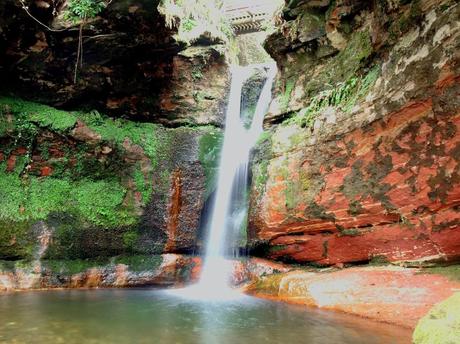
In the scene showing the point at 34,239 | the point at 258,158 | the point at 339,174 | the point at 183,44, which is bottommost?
the point at 34,239

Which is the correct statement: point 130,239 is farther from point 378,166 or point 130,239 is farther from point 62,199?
point 378,166

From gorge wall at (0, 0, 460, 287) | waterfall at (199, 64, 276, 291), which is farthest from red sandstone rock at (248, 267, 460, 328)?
waterfall at (199, 64, 276, 291)

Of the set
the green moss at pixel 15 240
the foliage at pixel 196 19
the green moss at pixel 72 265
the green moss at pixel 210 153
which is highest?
the foliage at pixel 196 19

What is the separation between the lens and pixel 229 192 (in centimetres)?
960

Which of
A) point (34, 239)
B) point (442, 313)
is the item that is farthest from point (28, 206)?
point (442, 313)

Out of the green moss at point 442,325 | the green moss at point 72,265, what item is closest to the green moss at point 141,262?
the green moss at point 72,265

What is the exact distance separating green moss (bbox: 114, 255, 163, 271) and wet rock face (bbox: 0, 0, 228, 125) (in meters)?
3.79

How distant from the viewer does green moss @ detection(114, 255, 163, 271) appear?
8358 mm

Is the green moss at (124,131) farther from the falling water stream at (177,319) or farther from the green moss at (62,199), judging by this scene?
the falling water stream at (177,319)

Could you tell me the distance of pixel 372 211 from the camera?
6398 millimetres

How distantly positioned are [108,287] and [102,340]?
13.7ft

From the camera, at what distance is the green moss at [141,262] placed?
836 centimetres

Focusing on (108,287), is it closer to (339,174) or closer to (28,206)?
(28,206)

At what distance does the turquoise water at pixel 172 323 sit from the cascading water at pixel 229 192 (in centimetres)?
169
